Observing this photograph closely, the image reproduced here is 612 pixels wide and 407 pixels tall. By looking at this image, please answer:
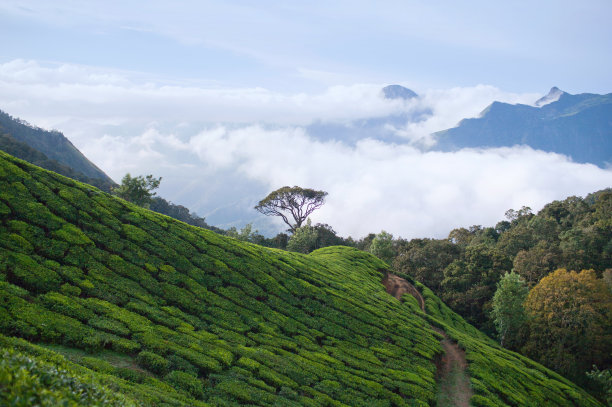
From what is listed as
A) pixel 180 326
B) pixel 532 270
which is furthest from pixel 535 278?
pixel 180 326

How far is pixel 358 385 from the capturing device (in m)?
22.0

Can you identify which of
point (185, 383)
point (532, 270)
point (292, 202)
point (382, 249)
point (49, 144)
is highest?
point (49, 144)

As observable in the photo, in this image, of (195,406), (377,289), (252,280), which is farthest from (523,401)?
Answer: (195,406)

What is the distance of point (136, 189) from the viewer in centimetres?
6431

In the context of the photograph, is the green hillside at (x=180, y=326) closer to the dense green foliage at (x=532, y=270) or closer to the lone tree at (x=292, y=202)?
the dense green foliage at (x=532, y=270)

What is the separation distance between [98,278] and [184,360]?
7910 mm

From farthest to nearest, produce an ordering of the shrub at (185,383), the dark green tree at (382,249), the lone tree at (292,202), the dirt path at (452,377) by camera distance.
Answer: the lone tree at (292,202) → the dark green tree at (382,249) → the dirt path at (452,377) → the shrub at (185,383)

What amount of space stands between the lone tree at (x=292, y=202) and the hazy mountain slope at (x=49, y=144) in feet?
351

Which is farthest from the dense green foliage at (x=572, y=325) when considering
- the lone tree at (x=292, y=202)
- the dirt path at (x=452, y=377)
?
the lone tree at (x=292, y=202)

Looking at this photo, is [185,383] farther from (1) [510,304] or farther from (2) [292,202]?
(2) [292,202]

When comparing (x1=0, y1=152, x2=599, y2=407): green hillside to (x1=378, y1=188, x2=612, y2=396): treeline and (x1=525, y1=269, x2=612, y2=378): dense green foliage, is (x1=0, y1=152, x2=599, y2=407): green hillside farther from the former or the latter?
(x1=378, y1=188, x2=612, y2=396): treeline

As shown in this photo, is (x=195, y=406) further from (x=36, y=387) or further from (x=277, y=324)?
(x=277, y=324)

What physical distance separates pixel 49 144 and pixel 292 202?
160295 millimetres

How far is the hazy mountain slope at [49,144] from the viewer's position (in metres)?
169
